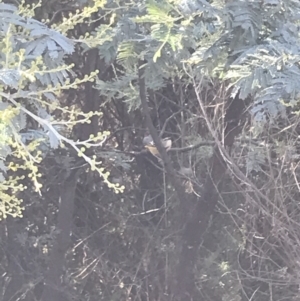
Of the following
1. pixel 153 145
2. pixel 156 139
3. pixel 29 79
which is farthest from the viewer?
pixel 153 145


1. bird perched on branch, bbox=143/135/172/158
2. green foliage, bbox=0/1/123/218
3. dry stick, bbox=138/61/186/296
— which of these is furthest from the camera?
bird perched on branch, bbox=143/135/172/158

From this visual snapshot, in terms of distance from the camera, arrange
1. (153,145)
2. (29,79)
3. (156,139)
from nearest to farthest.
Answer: (29,79), (156,139), (153,145)

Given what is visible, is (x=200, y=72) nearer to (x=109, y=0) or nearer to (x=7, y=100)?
(x=109, y=0)

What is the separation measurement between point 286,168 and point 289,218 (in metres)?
0.21

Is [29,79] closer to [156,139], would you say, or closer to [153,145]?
[156,139]

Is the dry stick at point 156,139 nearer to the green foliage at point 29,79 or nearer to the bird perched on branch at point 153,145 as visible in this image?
the bird perched on branch at point 153,145

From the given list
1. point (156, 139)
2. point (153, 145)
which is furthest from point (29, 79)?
point (153, 145)

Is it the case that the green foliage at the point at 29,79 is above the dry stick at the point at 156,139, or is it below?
above

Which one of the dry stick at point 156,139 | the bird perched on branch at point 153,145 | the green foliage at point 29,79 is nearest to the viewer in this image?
the green foliage at point 29,79

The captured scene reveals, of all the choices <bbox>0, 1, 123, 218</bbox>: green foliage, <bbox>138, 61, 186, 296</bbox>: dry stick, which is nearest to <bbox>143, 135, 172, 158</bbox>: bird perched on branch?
<bbox>138, 61, 186, 296</bbox>: dry stick

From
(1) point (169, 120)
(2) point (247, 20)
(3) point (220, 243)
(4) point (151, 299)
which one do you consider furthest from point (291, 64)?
(4) point (151, 299)

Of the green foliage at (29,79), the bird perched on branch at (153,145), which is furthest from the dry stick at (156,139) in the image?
the green foliage at (29,79)

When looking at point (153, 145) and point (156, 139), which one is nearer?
point (156, 139)

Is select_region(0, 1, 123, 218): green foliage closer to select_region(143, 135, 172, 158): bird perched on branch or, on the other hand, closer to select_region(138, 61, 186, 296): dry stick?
select_region(138, 61, 186, 296): dry stick
